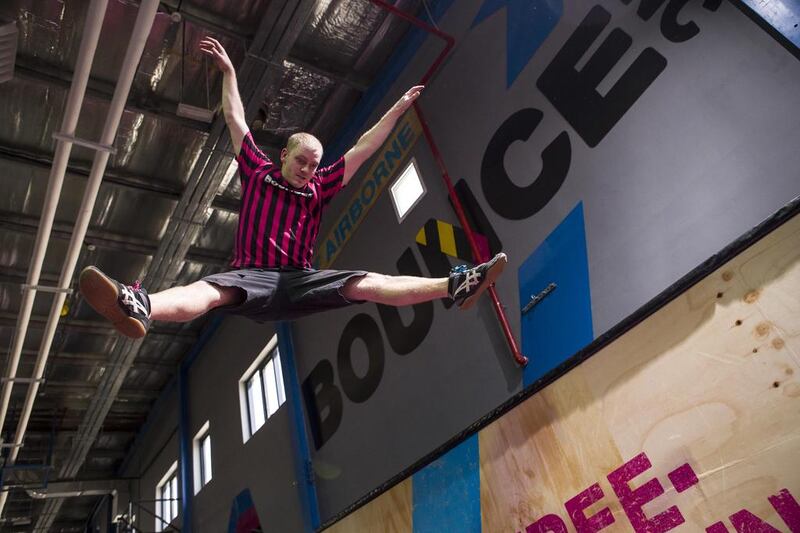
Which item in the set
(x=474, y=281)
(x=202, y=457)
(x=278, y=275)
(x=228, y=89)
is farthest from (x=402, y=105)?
(x=202, y=457)

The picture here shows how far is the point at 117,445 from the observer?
516 inches

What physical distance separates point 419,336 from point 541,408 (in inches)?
108

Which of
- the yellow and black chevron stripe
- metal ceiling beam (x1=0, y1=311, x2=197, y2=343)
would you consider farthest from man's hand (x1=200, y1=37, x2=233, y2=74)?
metal ceiling beam (x1=0, y1=311, x2=197, y2=343)

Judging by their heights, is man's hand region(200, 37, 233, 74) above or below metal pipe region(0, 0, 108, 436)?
below

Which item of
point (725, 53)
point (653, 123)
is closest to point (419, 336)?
point (653, 123)

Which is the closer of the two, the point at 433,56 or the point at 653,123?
the point at 653,123

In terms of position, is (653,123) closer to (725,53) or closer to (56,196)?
(725,53)

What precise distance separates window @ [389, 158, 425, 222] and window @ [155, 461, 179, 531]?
7384 mm

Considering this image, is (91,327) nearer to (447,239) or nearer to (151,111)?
(151,111)

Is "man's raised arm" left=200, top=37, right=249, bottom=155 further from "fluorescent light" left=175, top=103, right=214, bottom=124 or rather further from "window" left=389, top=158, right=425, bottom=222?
"window" left=389, top=158, right=425, bottom=222

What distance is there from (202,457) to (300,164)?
8.31m

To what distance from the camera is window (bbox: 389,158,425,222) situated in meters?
5.31

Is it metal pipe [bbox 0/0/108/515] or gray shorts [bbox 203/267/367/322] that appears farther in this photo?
metal pipe [bbox 0/0/108/515]

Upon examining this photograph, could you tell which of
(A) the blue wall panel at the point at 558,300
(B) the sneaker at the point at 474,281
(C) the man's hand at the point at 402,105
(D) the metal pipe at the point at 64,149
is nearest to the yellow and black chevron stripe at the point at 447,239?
(A) the blue wall panel at the point at 558,300
